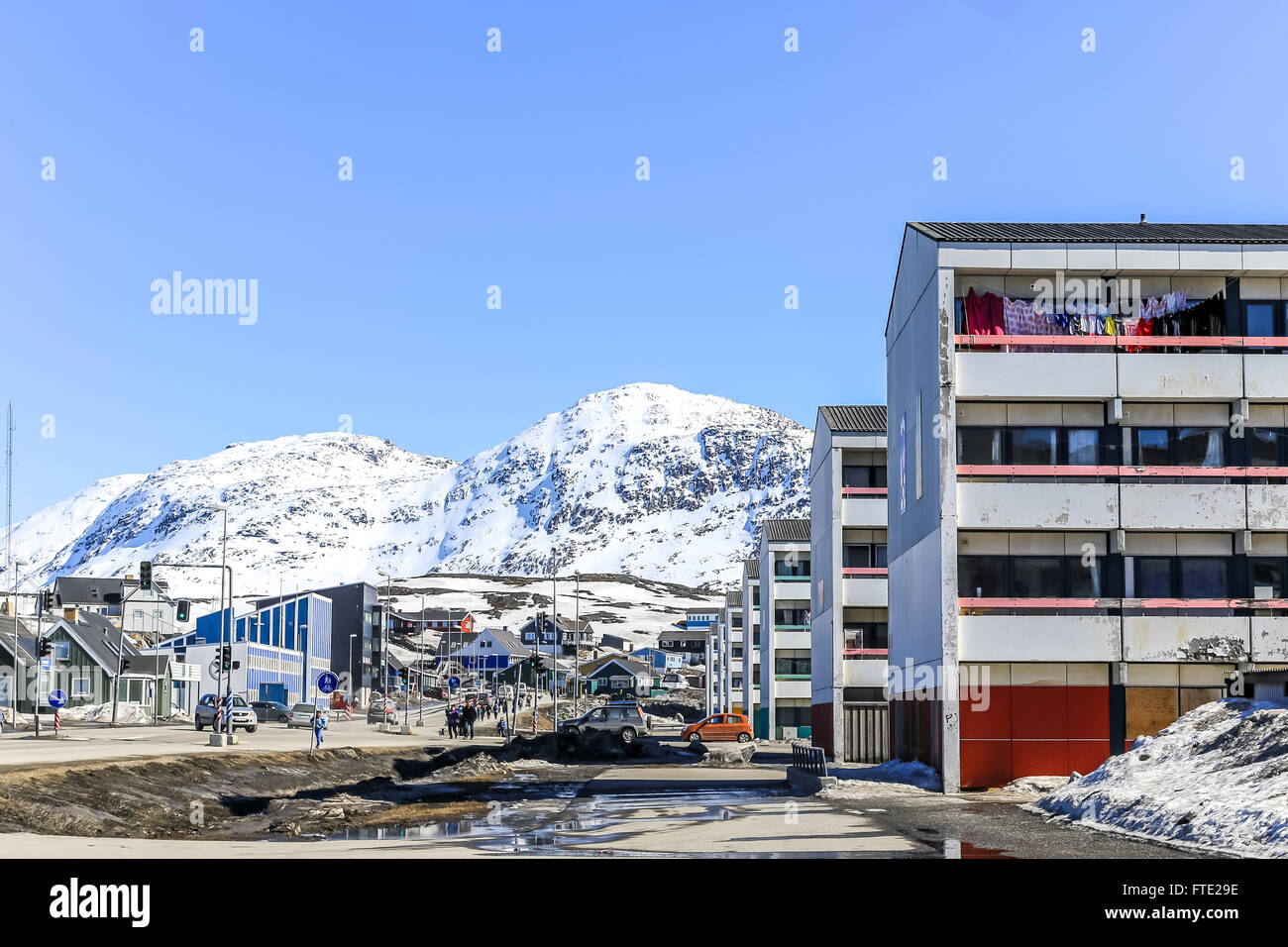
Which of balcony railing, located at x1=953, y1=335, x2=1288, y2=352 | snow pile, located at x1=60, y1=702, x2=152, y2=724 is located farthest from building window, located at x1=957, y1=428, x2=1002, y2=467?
snow pile, located at x1=60, y1=702, x2=152, y2=724

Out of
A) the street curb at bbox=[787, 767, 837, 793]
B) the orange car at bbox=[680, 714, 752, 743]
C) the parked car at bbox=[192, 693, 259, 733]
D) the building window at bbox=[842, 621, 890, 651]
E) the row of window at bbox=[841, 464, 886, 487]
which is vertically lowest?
the orange car at bbox=[680, 714, 752, 743]

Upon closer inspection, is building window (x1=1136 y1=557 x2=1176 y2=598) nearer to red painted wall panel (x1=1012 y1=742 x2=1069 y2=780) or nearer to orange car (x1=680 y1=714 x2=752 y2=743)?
red painted wall panel (x1=1012 y1=742 x2=1069 y2=780)

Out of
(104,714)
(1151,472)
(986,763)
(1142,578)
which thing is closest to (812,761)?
(986,763)

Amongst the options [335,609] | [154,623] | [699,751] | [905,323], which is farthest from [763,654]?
[335,609]

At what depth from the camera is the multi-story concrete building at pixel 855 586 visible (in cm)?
5959

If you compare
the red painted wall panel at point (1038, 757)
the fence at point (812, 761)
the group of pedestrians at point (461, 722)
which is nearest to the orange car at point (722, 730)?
the group of pedestrians at point (461, 722)

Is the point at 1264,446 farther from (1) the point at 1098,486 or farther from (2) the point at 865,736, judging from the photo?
(2) the point at 865,736

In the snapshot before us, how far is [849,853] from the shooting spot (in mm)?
19109

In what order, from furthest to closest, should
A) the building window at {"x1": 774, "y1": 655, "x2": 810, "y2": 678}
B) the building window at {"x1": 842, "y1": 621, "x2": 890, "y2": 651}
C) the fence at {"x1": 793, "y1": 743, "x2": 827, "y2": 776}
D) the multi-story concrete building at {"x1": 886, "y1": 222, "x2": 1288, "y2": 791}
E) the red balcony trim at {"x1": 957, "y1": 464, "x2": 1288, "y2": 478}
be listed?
the building window at {"x1": 774, "y1": 655, "x2": 810, "y2": 678}, the building window at {"x1": 842, "y1": 621, "x2": 890, "y2": 651}, the fence at {"x1": 793, "y1": 743, "x2": 827, "y2": 776}, the red balcony trim at {"x1": 957, "y1": 464, "x2": 1288, "y2": 478}, the multi-story concrete building at {"x1": 886, "y1": 222, "x2": 1288, "y2": 791}

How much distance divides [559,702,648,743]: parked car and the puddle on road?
30.5 metres

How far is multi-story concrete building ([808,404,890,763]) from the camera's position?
59.6 metres

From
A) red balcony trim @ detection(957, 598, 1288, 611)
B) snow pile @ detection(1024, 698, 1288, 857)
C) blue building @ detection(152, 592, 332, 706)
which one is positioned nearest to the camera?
snow pile @ detection(1024, 698, 1288, 857)

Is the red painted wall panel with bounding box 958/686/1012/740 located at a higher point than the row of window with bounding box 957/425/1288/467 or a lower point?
lower

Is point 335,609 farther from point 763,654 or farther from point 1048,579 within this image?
point 1048,579
